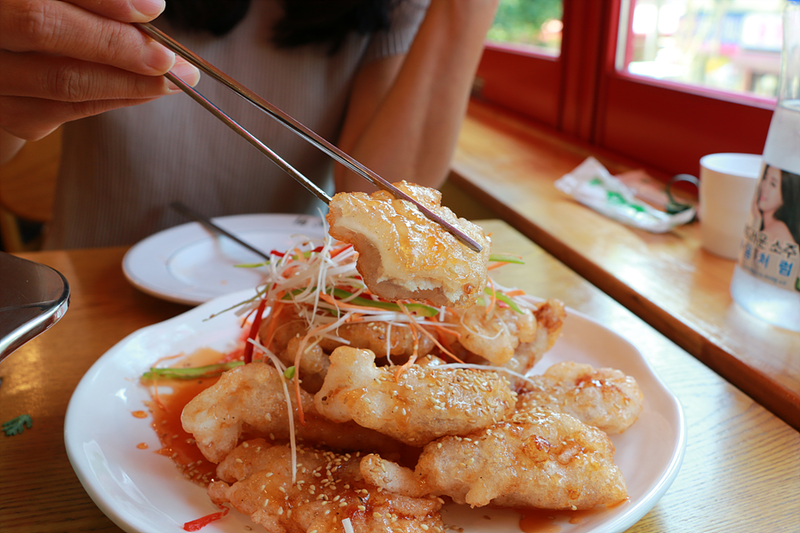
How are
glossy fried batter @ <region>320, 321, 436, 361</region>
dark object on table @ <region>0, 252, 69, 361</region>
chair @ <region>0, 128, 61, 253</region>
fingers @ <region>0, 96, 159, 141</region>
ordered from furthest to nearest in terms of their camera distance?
chair @ <region>0, 128, 61, 253</region> < fingers @ <region>0, 96, 159, 141</region> < glossy fried batter @ <region>320, 321, 436, 361</region> < dark object on table @ <region>0, 252, 69, 361</region>

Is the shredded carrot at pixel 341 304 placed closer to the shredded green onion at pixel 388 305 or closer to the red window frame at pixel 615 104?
the shredded green onion at pixel 388 305

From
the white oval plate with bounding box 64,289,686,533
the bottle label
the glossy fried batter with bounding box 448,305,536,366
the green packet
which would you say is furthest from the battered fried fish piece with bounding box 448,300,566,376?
the green packet

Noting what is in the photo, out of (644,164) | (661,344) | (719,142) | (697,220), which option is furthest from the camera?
(644,164)

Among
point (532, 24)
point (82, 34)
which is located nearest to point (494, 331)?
point (82, 34)

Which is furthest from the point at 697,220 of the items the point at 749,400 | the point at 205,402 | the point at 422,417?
the point at 205,402

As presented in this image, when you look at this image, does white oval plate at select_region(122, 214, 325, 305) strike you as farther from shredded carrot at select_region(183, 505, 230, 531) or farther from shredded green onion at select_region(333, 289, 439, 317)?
shredded carrot at select_region(183, 505, 230, 531)

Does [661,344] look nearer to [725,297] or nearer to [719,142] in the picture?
[725,297]
